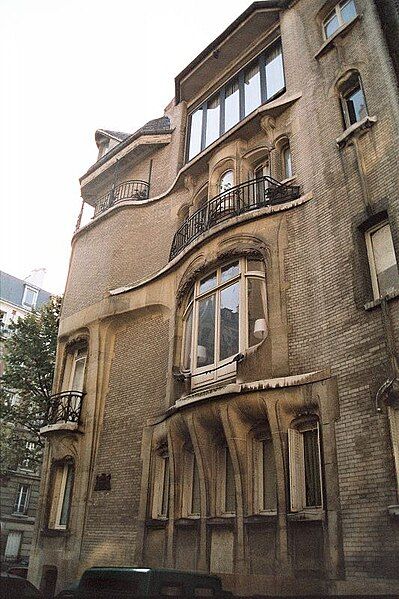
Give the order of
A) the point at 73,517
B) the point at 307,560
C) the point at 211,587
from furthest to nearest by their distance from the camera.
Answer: the point at 73,517
the point at 307,560
the point at 211,587

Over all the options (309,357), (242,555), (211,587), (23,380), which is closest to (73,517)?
(242,555)

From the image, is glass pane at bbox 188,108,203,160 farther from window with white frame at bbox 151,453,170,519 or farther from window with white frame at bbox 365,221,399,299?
window with white frame at bbox 151,453,170,519

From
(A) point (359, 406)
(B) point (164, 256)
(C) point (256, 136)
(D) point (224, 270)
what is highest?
(C) point (256, 136)

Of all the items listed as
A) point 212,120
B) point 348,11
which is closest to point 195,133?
point 212,120

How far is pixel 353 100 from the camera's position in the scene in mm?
11352

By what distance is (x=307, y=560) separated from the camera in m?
7.65

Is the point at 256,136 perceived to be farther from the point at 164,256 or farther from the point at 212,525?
the point at 212,525

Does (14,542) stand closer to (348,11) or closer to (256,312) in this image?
(256,312)

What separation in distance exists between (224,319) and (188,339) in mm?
1471

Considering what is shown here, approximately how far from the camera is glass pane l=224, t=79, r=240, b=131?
14984mm

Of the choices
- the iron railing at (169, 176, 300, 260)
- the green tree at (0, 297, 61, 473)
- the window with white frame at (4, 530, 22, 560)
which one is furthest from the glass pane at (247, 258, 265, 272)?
the window with white frame at (4, 530, 22, 560)

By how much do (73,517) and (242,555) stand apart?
579 centimetres

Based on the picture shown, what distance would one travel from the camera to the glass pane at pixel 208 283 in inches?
463

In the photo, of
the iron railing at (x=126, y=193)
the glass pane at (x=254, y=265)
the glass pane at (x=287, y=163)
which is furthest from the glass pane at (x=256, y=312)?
the iron railing at (x=126, y=193)
